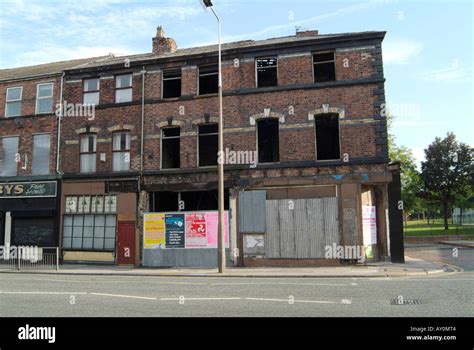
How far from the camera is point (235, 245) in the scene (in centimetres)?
1783

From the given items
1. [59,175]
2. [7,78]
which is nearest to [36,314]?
[59,175]

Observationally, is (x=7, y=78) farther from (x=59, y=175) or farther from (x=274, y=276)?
(x=274, y=276)

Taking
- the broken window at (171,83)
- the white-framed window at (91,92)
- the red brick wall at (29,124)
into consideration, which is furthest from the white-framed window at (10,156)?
the broken window at (171,83)

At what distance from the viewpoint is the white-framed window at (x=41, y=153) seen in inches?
832

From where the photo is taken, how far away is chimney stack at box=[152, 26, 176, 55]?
72.4 feet

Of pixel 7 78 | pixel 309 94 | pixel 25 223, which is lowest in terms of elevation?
pixel 25 223

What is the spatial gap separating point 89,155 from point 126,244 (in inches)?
204

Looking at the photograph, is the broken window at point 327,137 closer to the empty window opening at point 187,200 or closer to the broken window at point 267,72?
the broken window at point 267,72

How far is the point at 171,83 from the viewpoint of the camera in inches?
795

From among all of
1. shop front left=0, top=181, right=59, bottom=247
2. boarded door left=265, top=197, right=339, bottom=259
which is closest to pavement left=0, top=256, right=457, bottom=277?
boarded door left=265, top=197, right=339, bottom=259

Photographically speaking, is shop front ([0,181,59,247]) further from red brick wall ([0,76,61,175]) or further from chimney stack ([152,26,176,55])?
chimney stack ([152,26,176,55])

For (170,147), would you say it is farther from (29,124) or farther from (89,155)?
(29,124)

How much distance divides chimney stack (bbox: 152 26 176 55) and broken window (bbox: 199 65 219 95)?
365cm
